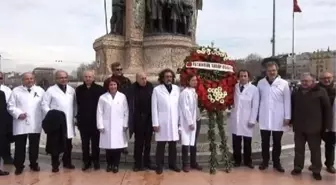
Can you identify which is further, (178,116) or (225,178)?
(178,116)

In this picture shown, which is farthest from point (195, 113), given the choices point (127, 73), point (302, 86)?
point (127, 73)

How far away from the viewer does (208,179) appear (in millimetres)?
6621

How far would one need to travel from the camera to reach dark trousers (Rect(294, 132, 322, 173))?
22.5 feet

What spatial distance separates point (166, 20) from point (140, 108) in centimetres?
444

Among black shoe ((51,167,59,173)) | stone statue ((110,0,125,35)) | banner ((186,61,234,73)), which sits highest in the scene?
stone statue ((110,0,125,35))

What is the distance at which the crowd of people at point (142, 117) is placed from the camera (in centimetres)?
708

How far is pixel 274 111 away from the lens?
7.23 meters

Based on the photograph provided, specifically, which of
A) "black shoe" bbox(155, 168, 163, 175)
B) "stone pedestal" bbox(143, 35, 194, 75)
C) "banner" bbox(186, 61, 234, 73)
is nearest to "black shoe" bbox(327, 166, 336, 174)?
"banner" bbox(186, 61, 234, 73)

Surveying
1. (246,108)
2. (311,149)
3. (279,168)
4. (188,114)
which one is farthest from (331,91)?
(188,114)

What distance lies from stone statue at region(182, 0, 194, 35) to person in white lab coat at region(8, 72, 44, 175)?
4.98 m

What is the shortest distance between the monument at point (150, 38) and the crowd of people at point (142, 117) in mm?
3680

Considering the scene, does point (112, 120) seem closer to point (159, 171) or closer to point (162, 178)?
point (159, 171)

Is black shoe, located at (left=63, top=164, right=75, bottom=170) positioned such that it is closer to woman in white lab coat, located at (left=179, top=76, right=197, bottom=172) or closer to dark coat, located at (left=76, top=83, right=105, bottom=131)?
dark coat, located at (left=76, top=83, right=105, bottom=131)

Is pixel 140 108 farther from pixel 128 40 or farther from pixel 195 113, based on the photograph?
pixel 128 40
